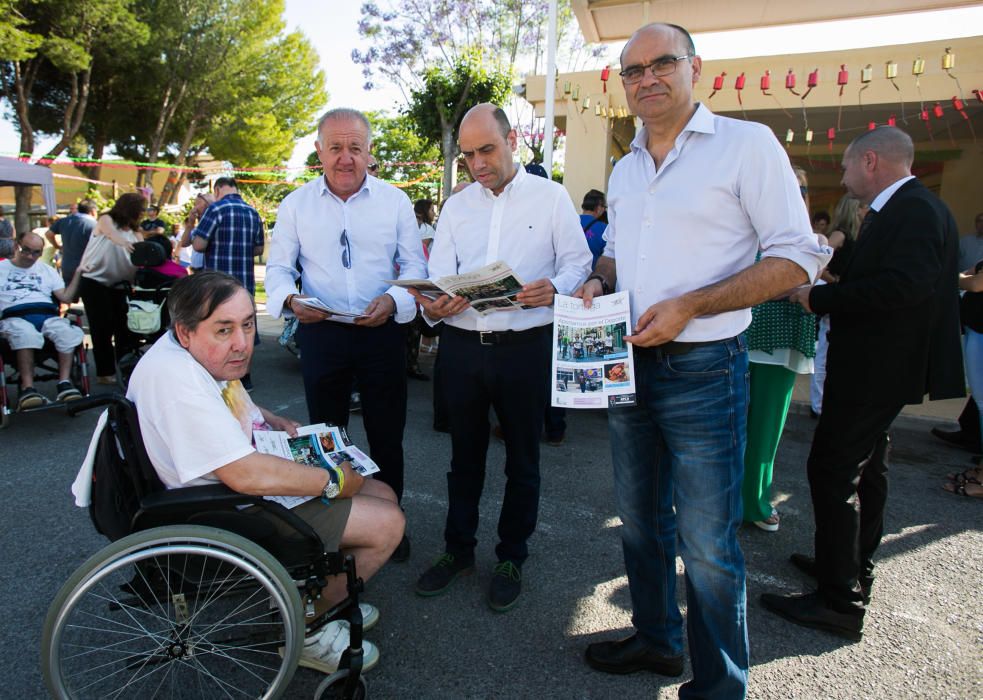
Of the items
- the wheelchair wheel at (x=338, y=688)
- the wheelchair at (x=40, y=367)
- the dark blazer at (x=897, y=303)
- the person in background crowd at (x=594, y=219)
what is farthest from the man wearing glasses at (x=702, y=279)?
the wheelchair at (x=40, y=367)

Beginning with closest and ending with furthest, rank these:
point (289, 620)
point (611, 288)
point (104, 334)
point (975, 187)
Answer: point (289, 620)
point (611, 288)
point (104, 334)
point (975, 187)

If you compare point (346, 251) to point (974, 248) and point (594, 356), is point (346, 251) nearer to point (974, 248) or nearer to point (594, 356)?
point (594, 356)

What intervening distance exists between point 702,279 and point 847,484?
1.25 m

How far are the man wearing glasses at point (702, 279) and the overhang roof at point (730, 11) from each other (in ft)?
22.9

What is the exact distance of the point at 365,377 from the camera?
2826 mm

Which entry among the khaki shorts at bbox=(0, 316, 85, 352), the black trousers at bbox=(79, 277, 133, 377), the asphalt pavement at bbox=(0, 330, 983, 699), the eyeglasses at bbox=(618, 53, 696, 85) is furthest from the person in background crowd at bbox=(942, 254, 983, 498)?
the black trousers at bbox=(79, 277, 133, 377)

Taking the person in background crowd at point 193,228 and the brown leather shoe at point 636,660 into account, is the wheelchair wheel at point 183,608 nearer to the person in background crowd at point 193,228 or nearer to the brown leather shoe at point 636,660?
the brown leather shoe at point 636,660

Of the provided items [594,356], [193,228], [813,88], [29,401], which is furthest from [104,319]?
[813,88]

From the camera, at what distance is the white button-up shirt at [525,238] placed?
2.38 metres

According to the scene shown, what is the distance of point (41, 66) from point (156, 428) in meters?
24.4

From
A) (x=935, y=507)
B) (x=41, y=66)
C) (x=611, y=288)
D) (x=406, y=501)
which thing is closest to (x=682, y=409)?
(x=611, y=288)

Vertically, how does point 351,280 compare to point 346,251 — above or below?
below

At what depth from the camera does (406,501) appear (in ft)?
11.7

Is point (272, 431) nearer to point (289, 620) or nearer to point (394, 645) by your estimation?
point (289, 620)
